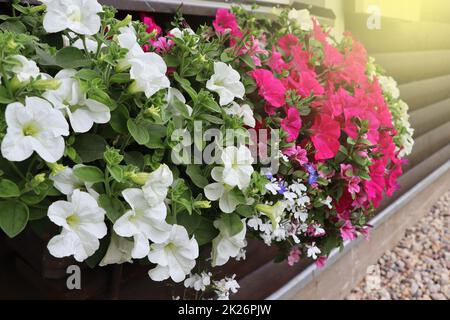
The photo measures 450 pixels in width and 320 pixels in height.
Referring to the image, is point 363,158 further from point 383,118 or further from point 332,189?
point 383,118

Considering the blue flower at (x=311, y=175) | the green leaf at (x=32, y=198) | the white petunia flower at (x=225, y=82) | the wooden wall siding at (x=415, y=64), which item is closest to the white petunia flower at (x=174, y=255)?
the green leaf at (x=32, y=198)

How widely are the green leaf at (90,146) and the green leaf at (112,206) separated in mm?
79

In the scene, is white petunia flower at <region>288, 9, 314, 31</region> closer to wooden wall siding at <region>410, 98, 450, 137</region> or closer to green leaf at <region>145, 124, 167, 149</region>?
green leaf at <region>145, 124, 167, 149</region>

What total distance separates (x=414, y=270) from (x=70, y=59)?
9.98ft

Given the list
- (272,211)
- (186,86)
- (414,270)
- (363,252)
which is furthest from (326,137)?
(414,270)

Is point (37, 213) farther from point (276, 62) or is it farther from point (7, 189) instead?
point (276, 62)

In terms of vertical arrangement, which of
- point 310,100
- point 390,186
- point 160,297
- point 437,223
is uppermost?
point 310,100

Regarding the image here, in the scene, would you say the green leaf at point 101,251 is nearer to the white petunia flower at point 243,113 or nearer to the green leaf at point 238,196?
the green leaf at point 238,196

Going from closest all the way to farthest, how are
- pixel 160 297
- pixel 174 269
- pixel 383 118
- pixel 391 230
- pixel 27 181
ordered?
pixel 27 181 < pixel 174 269 < pixel 383 118 < pixel 160 297 < pixel 391 230

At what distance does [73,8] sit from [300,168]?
645mm

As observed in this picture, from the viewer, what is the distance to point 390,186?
4.97 ft

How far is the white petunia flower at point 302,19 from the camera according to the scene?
1.59 metres

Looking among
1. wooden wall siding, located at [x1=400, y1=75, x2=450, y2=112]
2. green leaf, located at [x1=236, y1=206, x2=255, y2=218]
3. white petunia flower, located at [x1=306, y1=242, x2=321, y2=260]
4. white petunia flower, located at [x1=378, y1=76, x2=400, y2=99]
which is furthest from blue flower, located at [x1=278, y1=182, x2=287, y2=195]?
wooden wall siding, located at [x1=400, y1=75, x2=450, y2=112]
